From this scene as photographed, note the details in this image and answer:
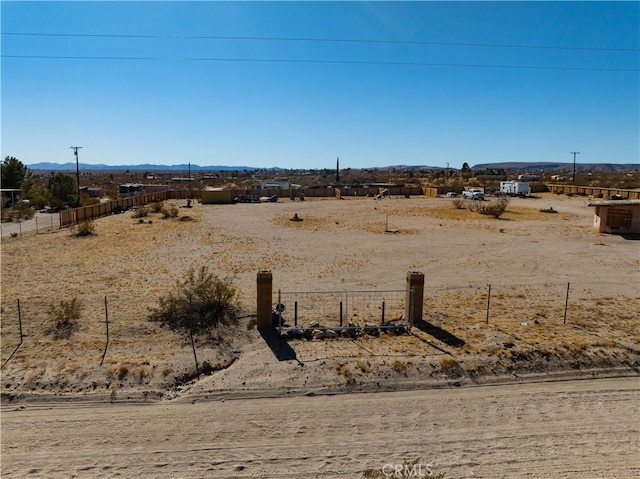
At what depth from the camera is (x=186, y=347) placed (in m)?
12.6

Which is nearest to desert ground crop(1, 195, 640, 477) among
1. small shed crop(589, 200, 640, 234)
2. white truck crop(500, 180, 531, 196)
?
small shed crop(589, 200, 640, 234)

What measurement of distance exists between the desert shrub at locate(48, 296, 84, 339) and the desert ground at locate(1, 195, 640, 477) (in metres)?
0.28

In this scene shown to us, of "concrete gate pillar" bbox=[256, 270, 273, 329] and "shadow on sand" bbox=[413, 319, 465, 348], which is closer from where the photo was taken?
"shadow on sand" bbox=[413, 319, 465, 348]

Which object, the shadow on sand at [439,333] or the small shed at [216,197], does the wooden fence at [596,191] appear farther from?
the shadow on sand at [439,333]

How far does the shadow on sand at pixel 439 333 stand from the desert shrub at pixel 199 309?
5.72 metres

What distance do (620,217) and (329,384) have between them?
1306 inches

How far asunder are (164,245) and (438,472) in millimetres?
24125

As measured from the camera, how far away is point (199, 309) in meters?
14.8

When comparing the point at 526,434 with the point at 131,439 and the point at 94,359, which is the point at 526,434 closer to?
the point at 131,439

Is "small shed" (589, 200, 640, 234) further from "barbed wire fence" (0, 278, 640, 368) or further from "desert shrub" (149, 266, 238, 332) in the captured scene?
"desert shrub" (149, 266, 238, 332)

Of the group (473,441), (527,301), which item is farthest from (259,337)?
(527,301)

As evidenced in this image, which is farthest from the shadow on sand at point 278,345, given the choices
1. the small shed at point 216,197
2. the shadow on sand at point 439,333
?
the small shed at point 216,197

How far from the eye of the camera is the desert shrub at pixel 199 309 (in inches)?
557

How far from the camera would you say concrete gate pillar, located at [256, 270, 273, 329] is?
45.1 ft
